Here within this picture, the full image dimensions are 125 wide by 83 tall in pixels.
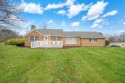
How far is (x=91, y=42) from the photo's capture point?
34156mm

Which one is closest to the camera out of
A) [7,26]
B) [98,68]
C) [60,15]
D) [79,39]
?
[98,68]

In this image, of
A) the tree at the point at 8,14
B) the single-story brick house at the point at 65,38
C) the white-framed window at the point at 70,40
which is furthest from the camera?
the white-framed window at the point at 70,40

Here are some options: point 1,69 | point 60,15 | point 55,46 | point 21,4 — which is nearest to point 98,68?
point 1,69

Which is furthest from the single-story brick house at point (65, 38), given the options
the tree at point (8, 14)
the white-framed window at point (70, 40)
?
the tree at point (8, 14)

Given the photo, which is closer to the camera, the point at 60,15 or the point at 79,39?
the point at 79,39

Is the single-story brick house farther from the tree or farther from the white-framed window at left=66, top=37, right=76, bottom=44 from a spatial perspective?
the tree

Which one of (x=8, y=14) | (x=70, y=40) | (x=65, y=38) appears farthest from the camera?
(x=70, y=40)

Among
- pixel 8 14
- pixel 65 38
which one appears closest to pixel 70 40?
pixel 65 38

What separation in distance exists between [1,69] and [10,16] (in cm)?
674

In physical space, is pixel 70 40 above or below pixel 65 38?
below

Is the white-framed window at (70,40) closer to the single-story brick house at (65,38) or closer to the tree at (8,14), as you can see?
the single-story brick house at (65,38)

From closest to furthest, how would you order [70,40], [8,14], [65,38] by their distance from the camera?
[8,14]
[65,38]
[70,40]

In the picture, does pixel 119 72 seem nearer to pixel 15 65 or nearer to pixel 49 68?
pixel 49 68

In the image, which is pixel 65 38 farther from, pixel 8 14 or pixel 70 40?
pixel 8 14
